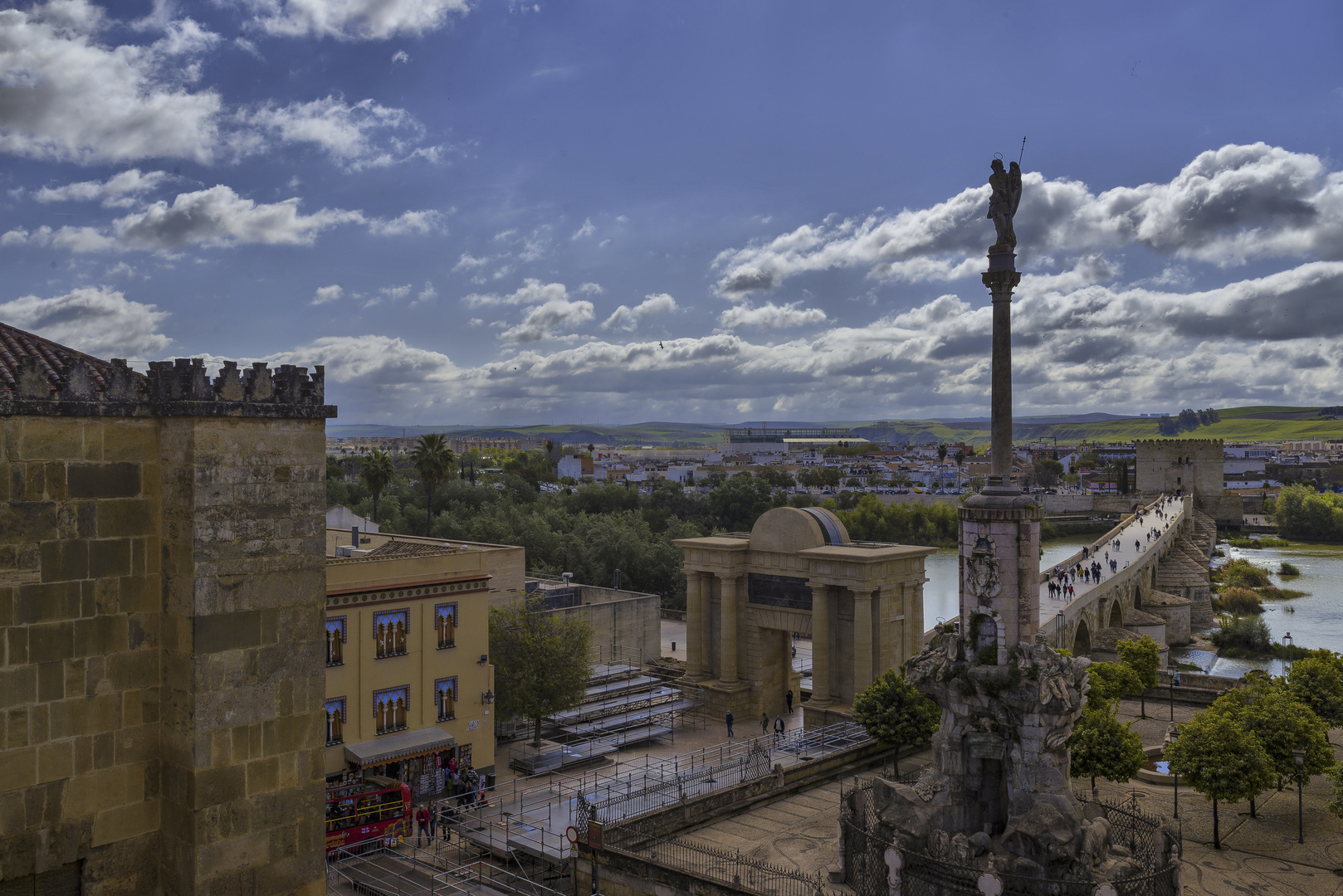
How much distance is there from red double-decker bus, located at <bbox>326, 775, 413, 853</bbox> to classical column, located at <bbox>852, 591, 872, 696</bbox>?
14516 millimetres

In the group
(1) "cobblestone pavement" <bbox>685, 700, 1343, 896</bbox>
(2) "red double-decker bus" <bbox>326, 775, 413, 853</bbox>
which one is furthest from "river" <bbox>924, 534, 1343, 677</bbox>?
(2) "red double-decker bus" <bbox>326, 775, 413, 853</bbox>

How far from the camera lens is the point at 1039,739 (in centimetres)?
1733

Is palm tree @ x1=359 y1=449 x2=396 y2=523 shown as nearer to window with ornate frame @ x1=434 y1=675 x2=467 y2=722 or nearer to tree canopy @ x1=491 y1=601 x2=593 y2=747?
Answer: tree canopy @ x1=491 y1=601 x2=593 y2=747

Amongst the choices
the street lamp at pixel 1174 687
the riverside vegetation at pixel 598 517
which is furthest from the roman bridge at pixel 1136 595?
the riverside vegetation at pixel 598 517

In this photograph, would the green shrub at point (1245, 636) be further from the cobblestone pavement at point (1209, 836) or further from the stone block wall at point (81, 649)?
the stone block wall at point (81, 649)

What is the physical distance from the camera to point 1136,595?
203ft

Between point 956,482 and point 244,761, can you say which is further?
point 956,482

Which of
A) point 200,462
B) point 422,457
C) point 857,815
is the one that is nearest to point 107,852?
point 200,462

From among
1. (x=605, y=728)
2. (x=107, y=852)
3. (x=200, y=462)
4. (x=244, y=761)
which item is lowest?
(x=605, y=728)

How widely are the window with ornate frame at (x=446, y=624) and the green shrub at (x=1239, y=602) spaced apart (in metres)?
59.4

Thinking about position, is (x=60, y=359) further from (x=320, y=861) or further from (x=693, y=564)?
(x=693, y=564)

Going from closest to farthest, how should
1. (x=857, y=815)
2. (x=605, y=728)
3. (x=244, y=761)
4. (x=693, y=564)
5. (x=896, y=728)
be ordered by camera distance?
(x=244, y=761) < (x=857, y=815) < (x=896, y=728) < (x=605, y=728) < (x=693, y=564)

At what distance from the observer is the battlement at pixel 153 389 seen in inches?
379

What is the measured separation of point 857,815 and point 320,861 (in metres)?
11.4
